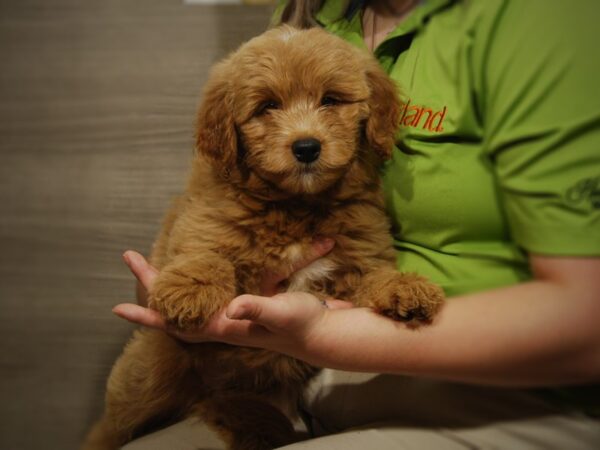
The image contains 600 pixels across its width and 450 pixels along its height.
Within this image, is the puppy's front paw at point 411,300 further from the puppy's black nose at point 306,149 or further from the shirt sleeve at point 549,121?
the puppy's black nose at point 306,149

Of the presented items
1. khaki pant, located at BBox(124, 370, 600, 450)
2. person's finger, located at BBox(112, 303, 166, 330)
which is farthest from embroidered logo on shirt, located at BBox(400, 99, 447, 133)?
person's finger, located at BBox(112, 303, 166, 330)

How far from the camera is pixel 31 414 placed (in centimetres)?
216

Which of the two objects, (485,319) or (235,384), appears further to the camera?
(235,384)

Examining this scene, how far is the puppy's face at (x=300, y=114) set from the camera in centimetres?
118

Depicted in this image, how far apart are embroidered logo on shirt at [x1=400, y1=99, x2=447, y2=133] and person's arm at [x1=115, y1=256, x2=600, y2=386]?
0.37m

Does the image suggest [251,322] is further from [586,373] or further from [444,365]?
[586,373]

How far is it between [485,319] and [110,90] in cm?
193

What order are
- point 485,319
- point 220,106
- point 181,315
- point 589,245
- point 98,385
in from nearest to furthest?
point 589,245, point 485,319, point 181,315, point 220,106, point 98,385

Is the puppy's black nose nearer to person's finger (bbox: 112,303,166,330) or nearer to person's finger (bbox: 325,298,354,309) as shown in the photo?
person's finger (bbox: 325,298,354,309)

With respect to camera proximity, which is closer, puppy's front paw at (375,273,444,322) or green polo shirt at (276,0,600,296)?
green polo shirt at (276,0,600,296)

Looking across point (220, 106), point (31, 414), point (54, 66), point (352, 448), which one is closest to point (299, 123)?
point (220, 106)

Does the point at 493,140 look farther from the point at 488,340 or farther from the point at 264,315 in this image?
the point at 264,315

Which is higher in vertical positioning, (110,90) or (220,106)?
(220,106)

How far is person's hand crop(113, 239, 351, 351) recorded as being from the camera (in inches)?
38.1
